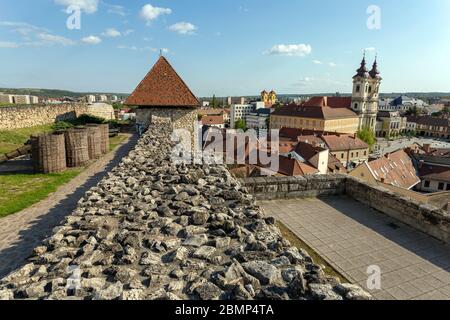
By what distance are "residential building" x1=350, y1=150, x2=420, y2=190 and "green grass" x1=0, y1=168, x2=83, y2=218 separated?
1913cm

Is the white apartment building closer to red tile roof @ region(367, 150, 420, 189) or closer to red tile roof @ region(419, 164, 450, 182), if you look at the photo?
red tile roof @ region(419, 164, 450, 182)

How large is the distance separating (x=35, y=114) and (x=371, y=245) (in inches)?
1036

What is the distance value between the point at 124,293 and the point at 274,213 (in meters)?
3.65

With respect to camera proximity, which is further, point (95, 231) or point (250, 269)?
point (95, 231)

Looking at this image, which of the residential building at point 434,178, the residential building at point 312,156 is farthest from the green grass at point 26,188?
the residential building at point 434,178

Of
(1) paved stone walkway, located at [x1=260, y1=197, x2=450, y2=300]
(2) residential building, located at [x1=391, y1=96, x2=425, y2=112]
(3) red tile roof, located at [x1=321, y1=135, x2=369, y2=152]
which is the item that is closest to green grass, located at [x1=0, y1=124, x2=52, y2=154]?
(1) paved stone walkway, located at [x1=260, y1=197, x2=450, y2=300]

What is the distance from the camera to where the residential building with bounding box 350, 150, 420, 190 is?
2211 centimetres

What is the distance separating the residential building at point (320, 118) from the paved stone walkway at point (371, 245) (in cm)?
5886

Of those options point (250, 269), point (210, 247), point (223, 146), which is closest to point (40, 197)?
point (210, 247)

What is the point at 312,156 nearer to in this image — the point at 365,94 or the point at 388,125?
the point at 365,94

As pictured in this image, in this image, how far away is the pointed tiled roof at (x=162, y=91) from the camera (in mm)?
16000

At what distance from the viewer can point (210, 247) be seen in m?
2.80

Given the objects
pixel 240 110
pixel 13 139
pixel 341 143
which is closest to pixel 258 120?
pixel 240 110
